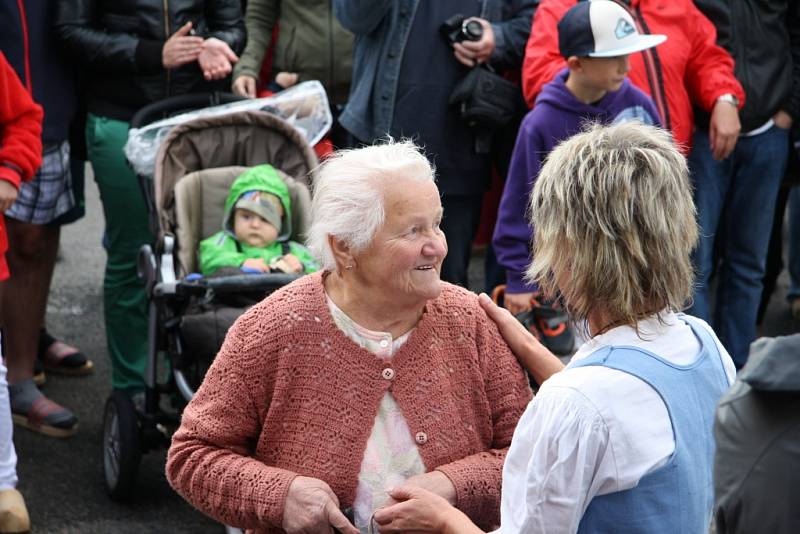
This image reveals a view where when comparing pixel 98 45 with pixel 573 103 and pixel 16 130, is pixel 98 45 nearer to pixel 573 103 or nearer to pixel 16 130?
pixel 16 130

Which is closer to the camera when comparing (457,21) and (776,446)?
(776,446)

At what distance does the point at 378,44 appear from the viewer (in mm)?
4977

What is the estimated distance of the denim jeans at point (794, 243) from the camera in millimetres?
6727

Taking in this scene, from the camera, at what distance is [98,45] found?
5.00 m

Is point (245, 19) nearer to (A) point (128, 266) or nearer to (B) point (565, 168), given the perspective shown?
(A) point (128, 266)

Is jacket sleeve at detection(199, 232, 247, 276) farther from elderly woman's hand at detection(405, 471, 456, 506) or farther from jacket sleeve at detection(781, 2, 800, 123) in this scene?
jacket sleeve at detection(781, 2, 800, 123)

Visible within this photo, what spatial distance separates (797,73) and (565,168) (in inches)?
141

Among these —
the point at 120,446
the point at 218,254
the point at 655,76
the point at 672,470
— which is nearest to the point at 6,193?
the point at 218,254

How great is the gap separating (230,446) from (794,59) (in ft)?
12.0

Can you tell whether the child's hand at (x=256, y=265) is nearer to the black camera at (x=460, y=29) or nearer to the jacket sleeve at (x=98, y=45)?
the jacket sleeve at (x=98, y=45)

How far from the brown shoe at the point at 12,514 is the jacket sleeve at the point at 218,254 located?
1070 millimetres

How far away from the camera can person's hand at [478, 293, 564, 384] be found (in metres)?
2.86

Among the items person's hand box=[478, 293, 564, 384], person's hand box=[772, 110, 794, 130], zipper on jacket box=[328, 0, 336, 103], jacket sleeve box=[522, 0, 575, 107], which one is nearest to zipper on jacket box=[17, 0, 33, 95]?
zipper on jacket box=[328, 0, 336, 103]

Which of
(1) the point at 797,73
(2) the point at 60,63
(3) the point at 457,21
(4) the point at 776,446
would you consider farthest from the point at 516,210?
(4) the point at 776,446
